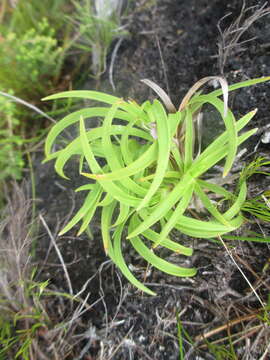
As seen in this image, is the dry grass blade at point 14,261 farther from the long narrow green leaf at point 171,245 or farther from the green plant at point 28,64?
the green plant at point 28,64

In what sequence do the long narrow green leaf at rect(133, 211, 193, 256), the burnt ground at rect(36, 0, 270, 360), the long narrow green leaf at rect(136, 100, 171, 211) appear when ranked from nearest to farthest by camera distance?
the long narrow green leaf at rect(136, 100, 171, 211), the long narrow green leaf at rect(133, 211, 193, 256), the burnt ground at rect(36, 0, 270, 360)

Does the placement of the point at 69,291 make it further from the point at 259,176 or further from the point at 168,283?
the point at 259,176

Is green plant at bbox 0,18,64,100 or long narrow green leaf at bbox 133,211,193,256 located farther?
green plant at bbox 0,18,64,100

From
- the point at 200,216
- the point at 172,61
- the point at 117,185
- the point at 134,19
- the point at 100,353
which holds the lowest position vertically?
the point at 100,353

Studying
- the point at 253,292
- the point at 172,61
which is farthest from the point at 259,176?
the point at 172,61

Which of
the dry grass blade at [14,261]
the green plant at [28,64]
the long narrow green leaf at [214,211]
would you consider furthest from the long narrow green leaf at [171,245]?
the green plant at [28,64]

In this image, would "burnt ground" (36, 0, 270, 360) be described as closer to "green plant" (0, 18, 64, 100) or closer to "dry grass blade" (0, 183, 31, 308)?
"dry grass blade" (0, 183, 31, 308)

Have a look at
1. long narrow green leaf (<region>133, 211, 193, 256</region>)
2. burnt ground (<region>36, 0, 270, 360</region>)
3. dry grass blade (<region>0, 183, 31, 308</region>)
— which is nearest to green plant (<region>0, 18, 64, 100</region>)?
burnt ground (<region>36, 0, 270, 360</region>)

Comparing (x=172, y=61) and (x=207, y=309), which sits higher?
(x=172, y=61)
